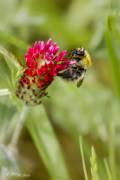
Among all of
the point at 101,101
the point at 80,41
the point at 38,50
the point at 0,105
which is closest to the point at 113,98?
the point at 101,101

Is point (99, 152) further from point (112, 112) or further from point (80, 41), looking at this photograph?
point (80, 41)

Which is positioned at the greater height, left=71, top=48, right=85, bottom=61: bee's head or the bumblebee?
left=71, top=48, right=85, bottom=61: bee's head

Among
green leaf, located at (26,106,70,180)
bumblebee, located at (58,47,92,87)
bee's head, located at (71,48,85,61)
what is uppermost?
bee's head, located at (71,48,85,61)

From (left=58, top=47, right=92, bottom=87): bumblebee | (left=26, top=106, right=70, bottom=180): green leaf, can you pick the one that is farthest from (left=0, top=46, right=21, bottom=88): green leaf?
(left=26, top=106, right=70, bottom=180): green leaf

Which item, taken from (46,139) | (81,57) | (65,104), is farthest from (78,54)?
(65,104)

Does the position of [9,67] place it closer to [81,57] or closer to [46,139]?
[81,57]

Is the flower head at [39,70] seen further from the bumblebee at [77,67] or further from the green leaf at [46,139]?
the green leaf at [46,139]

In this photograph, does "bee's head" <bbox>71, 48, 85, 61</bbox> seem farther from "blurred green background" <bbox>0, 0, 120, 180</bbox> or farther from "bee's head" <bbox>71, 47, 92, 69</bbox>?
"blurred green background" <bbox>0, 0, 120, 180</bbox>
